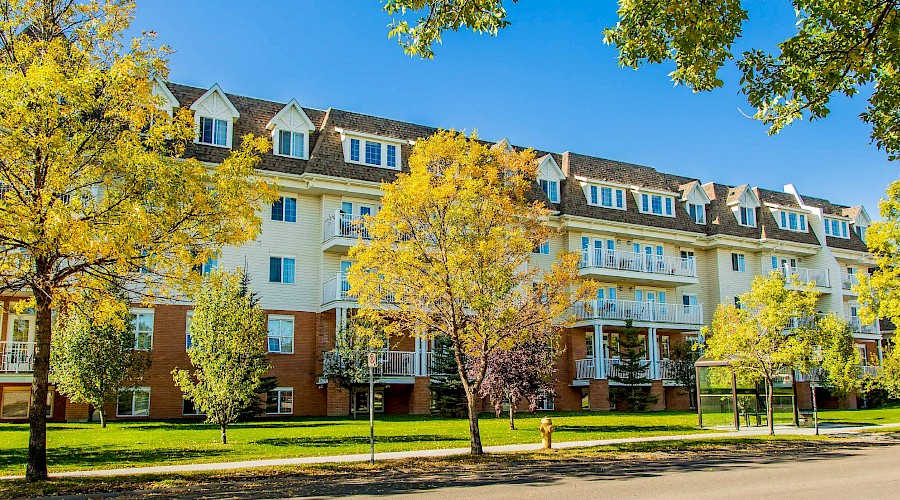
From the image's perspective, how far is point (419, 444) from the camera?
19578 mm

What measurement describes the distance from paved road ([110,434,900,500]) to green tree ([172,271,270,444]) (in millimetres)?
6234

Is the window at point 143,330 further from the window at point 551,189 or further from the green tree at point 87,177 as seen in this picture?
the window at point 551,189

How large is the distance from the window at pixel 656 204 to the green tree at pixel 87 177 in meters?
31.6

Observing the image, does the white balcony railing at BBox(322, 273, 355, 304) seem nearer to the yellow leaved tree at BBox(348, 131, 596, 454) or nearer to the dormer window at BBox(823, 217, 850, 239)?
the yellow leaved tree at BBox(348, 131, 596, 454)

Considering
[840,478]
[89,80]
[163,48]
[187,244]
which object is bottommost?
[840,478]

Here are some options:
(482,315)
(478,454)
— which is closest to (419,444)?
(478,454)

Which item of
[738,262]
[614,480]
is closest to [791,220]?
[738,262]

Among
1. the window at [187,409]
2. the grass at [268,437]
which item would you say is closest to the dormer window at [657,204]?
the grass at [268,437]

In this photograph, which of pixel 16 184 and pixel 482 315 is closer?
pixel 16 184

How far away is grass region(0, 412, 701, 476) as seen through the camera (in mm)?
16406

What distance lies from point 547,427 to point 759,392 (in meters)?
12.5

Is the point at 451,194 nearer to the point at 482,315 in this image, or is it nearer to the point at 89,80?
the point at 482,315

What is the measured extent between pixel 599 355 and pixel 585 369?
102cm

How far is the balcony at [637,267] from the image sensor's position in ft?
126
